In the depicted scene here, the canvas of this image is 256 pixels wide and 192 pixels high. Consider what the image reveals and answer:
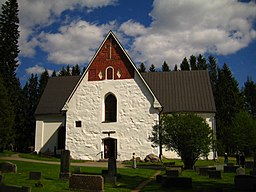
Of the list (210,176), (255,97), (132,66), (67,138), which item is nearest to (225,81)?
(255,97)

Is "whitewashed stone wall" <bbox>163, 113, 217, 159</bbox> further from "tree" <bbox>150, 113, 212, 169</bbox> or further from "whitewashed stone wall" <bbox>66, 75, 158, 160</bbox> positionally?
"tree" <bbox>150, 113, 212, 169</bbox>

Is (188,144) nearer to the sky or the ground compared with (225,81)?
nearer to the ground

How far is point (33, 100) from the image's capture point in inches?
2320

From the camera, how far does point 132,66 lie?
103 ft

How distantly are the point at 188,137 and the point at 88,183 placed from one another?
1079cm

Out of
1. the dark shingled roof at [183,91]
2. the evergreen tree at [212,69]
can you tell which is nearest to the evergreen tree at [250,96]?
the evergreen tree at [212,69]

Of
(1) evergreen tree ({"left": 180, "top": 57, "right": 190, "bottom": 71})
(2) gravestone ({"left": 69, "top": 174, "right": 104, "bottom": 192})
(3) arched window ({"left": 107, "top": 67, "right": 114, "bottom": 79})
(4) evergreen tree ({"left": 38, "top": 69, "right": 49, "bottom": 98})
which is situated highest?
(1) evergreen tree ({"left": 180, "top": 57, "right": 190, "bottom": 71})

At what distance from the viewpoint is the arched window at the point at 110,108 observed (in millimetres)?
31359

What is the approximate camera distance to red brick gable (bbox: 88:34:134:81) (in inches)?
1243

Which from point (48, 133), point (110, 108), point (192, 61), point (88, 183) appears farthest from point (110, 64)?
point (192, 61)

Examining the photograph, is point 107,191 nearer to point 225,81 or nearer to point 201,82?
point 201,82

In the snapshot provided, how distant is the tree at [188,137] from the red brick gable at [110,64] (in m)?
10.7

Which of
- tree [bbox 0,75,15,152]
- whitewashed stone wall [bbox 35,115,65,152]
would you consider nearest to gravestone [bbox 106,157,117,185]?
tree [bbox 0,75,15,152]

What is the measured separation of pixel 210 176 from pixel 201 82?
20.4 metres
